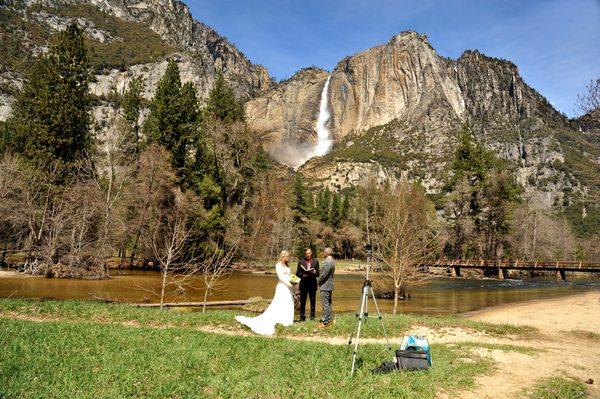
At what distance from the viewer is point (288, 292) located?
1191 centimetres

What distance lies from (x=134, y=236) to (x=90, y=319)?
31071 mm

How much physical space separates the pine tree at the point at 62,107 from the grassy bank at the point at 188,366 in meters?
33.7

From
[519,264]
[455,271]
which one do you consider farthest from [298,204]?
[519,264]

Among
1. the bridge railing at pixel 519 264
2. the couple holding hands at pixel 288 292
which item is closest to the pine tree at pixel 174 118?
the bridge railing at pixel 519 264

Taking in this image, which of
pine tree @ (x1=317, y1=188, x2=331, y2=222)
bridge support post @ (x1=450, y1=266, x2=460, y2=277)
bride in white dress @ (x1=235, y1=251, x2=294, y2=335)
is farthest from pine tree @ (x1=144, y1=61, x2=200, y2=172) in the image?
pine tree @ (x1=317, y1=188, x2=331, y2=222)

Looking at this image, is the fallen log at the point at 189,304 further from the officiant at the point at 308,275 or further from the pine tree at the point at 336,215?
the pine tree at the point at 336,215

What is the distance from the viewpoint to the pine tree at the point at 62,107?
38.0 meters

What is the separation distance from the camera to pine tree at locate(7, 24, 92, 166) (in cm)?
3803

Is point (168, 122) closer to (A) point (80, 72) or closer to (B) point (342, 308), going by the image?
(A) point (80, 72)

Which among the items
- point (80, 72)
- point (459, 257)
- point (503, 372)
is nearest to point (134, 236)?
point (80, 72)

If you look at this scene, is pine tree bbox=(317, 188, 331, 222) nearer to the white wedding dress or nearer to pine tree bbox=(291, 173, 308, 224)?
pine tree bbox=(291, 173, 308, 224)

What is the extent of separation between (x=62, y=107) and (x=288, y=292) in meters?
36.2

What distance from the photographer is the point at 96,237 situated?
117ft

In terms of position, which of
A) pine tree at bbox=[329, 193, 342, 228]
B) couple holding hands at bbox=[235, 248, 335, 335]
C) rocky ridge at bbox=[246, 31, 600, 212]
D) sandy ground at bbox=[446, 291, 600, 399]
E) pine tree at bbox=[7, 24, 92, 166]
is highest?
rocky ridge at bbox=[246, 31, 600, 212]
